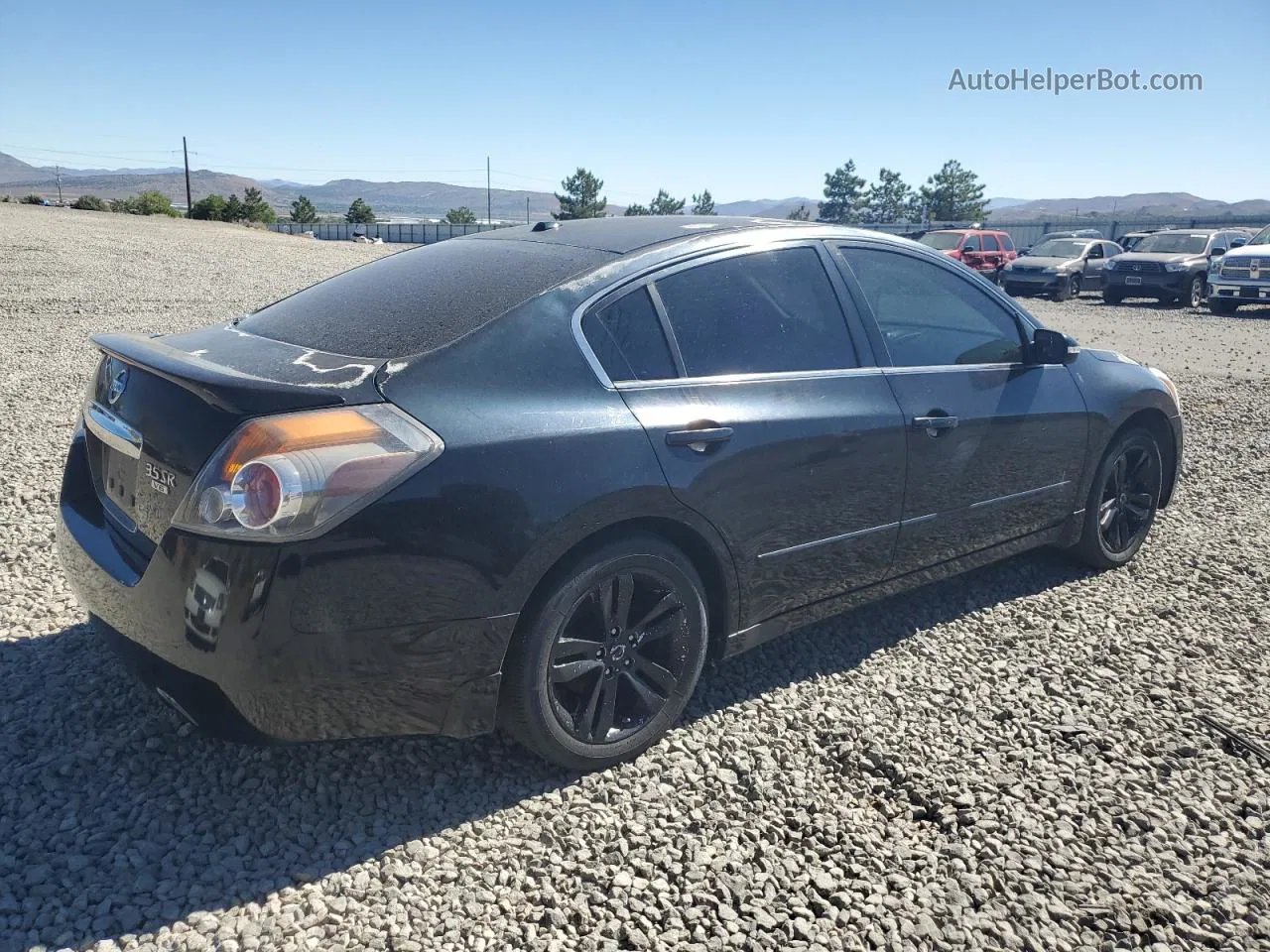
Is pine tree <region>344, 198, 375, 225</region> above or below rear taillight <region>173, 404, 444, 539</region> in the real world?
above

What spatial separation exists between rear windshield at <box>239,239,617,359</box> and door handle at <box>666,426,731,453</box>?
0.61m

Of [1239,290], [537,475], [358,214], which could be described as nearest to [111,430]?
[537,475]

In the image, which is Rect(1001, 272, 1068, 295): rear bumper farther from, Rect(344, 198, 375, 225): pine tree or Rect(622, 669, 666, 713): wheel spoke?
Rect(344, 198, 375, 225): pine tree

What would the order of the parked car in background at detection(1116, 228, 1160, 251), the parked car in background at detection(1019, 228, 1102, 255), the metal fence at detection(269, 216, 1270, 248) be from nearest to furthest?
the parked car in background at detection(1116, 228, 1160, 251) → the parked car in background at detection(1019, 228, 1102, 255) → the metal fence at detection(269, 216, 1270, 248)

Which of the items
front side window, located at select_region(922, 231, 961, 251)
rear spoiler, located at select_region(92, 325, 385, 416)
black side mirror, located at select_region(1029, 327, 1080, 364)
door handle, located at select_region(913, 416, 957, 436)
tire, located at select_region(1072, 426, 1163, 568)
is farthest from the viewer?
front side window, located at select_region(922, 231, 961, 251)

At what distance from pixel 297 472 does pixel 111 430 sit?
905mm

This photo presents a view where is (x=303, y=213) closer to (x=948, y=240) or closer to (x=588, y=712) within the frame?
(x=948, y=240)

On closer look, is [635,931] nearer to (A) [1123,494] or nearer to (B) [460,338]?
(B) [460,338]

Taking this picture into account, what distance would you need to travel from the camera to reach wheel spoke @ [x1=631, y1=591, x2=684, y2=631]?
3.10 metres

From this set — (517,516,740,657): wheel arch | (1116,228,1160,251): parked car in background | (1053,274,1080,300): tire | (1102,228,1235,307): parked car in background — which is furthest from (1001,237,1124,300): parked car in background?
(517,516,740,657): wheel arch

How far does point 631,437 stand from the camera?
2.95m

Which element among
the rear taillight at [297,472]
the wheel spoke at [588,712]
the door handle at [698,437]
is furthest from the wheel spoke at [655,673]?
the rear taillight at [297,472]

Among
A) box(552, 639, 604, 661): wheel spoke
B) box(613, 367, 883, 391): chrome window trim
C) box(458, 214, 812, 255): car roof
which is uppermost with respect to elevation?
box(458, 214, 812, 255): car roof

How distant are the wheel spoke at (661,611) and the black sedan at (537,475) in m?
0.01
